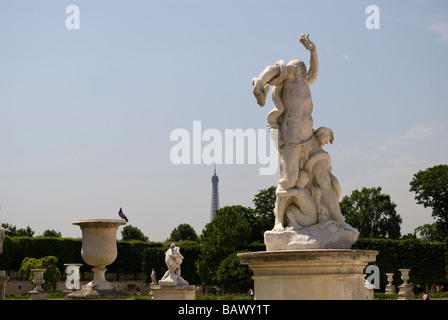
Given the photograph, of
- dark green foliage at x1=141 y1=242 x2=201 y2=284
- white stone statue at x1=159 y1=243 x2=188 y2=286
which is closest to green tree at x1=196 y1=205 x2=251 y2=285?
dark green foliage at x1=141 y1=242 x2=201 y2=284

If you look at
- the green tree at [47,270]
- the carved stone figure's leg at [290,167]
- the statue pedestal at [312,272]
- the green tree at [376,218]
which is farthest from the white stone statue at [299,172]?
the green tree at [376,218]

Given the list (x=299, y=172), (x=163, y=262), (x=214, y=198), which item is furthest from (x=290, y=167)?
(x=214, y=198)

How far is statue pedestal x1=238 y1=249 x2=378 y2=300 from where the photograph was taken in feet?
26.0

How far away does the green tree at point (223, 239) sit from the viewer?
42.7 m

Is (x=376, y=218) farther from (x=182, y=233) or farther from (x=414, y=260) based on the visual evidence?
(x=182, y=233)

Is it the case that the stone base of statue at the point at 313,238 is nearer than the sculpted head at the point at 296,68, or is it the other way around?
the stone base of statue at the point at 313,238

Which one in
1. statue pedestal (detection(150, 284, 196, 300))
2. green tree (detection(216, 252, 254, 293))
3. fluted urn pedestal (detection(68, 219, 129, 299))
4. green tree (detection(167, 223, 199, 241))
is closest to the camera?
fluted urn pedestal (detection(68, 219, 129, 299))

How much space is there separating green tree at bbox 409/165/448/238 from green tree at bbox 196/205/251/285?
575 inches

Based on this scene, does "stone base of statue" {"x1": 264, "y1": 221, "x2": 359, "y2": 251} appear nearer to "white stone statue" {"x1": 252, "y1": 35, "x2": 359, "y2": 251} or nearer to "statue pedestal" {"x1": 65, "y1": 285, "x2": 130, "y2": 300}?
"white stone statue" {"x1": 252, "y1": 35, "x2": 359, "y2": 251}

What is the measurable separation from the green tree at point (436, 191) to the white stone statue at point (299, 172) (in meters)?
42.0

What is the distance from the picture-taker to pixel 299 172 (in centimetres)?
883

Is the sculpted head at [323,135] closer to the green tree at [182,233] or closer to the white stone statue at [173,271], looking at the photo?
the white stone statue at [173,271]

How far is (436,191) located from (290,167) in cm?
4287
